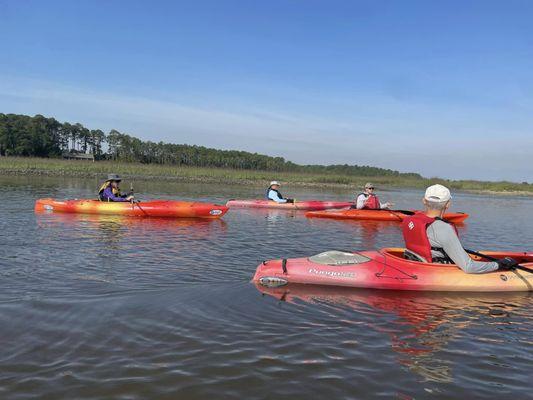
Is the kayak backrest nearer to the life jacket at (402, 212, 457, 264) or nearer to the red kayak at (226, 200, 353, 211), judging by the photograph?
the life jacket at (402, 212, 457, 264)

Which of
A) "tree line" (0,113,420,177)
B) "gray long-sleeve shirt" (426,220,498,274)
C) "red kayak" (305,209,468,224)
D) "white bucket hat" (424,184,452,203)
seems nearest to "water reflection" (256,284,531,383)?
"gray long-sleeve shirt" (426,220,498,274)

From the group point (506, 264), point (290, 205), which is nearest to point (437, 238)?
point (506, 264)

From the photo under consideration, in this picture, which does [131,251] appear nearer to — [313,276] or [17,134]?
[313,276]

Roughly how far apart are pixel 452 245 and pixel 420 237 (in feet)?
1.48

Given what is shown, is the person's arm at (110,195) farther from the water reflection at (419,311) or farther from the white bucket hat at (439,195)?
the white bucket hat at (439,195)

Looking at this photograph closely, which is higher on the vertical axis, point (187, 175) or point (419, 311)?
point (187, 175)

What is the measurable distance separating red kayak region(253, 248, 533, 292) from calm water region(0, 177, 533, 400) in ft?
0.54

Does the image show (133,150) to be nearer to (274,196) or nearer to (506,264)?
(274,196)

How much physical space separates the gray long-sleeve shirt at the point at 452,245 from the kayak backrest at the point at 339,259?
1.04m

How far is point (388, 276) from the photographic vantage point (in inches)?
269

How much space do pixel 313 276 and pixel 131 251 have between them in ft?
12.6

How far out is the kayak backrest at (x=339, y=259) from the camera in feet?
23.1

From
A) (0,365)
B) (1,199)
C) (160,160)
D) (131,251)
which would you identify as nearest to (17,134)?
(160,160)

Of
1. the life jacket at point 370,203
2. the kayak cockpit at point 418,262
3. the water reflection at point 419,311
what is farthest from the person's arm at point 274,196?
the water reflection at point 419,311
